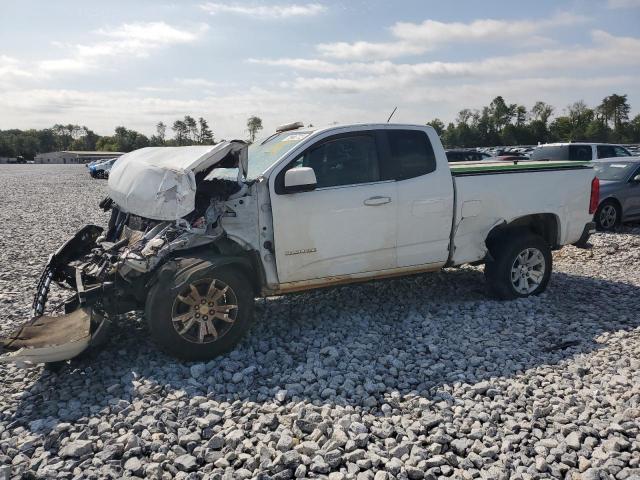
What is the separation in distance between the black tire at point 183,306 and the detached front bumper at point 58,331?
45 cm

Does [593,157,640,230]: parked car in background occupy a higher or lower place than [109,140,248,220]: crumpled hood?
lower

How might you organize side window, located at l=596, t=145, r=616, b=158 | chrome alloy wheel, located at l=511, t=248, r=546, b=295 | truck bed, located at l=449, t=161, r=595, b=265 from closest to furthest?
truck bed, located at l=449, t=161, r=595, b=265 → chrome alloy wheel, located at l=511, t=248, r=546, b=295 → side window, located at l=596, t=145, r=616, b=158

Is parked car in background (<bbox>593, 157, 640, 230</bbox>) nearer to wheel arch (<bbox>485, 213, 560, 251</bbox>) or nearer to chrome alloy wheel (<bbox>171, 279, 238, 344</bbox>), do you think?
wheel arch (<bbox>485, 213, 560, 251</bbox>)

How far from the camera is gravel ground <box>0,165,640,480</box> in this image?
3307 mm

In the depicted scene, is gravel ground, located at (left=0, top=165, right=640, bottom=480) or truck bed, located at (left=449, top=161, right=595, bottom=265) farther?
truck bed, located at (left=449, top=161, right=595, bottom=265)

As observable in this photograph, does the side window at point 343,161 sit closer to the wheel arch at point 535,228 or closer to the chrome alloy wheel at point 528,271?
the wheel arch at point 535,228

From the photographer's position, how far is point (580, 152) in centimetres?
1415

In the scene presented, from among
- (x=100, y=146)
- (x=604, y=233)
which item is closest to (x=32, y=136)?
(x=100, y=146)

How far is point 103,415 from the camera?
3891mm

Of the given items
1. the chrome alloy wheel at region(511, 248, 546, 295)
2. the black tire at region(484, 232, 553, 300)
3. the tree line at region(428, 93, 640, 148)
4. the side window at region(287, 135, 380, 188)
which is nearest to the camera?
the side window at region(287, 135, 380, 188)

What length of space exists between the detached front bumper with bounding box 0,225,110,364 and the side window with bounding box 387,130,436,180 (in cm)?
313

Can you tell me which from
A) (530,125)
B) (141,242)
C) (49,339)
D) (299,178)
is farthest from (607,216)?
(530,125)

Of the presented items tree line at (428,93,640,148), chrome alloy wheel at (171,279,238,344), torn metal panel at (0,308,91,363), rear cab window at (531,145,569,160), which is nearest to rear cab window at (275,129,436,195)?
chrome alloy wheel at (171,279,238,344)

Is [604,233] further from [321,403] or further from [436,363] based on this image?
[321,403]
